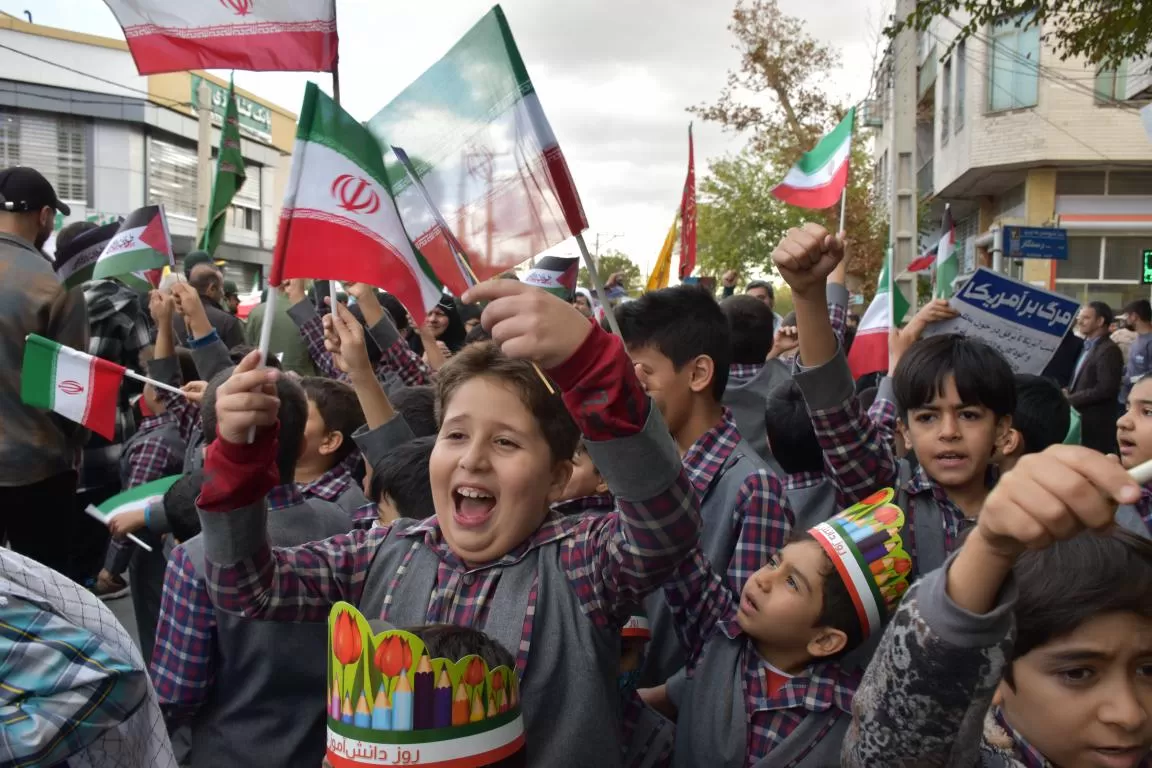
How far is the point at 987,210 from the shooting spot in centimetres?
3047

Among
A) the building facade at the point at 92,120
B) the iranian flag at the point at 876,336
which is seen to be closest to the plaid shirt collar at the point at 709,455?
the iranian flag at the point at 876,336

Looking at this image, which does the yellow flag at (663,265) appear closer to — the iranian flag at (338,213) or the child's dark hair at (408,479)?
the child's dark hair at (408,479)

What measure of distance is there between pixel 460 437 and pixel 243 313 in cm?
1154

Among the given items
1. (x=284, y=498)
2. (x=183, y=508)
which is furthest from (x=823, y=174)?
(x=284, y=498)

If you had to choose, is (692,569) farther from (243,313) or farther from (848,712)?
(243,313)

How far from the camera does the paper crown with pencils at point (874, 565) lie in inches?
86.7

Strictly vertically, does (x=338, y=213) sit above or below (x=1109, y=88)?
below

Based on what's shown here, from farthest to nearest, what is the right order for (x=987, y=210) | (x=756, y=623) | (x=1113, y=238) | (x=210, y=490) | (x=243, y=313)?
(x=987, y=210)
(x=1113, y=238)
(x=243, y=313)
(x=756, y=623)
(x=210, y=490)

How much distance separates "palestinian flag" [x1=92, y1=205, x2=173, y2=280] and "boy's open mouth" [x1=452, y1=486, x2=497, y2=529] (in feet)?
14.4

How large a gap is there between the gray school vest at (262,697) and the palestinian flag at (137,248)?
150 inches

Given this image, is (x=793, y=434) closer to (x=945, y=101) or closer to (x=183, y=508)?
(x=183, y=508)

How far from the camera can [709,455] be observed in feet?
9.82

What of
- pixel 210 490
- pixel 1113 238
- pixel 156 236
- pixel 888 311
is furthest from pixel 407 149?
pixel 1113 238

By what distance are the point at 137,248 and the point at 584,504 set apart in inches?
156
